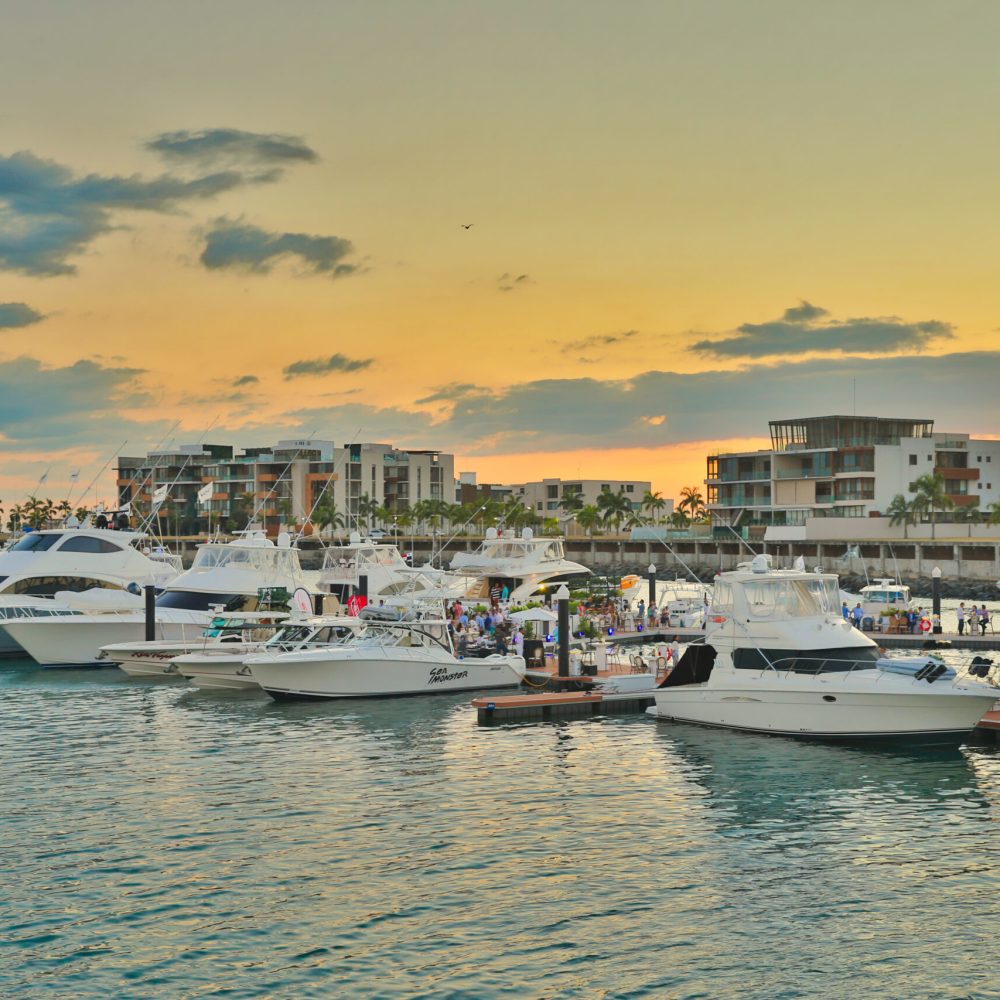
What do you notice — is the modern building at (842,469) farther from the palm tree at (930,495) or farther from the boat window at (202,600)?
the boat window at (202,600)

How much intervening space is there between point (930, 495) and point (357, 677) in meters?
99.2

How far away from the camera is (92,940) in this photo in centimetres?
1745

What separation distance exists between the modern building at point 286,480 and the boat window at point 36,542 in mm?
115630

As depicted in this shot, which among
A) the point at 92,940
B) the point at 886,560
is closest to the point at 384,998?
the point at 92,940

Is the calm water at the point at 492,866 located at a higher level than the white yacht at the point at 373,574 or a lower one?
lower

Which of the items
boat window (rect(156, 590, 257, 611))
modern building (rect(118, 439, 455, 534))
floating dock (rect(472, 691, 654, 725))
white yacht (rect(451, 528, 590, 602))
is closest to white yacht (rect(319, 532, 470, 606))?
white yacht (rect(451, 528, 590, 602))

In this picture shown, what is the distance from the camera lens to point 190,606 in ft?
168

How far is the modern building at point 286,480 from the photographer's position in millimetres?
179375

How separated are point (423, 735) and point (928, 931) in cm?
1767

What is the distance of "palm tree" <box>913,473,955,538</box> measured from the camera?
12519 cm

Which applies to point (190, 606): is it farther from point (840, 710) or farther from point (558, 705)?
point (840, 710)

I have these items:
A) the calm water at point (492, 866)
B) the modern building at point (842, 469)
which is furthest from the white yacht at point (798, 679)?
the modern building at point (842, 469)

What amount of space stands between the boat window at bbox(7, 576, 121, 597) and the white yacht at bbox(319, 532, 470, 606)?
415 inches

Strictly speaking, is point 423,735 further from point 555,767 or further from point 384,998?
point 384,998
